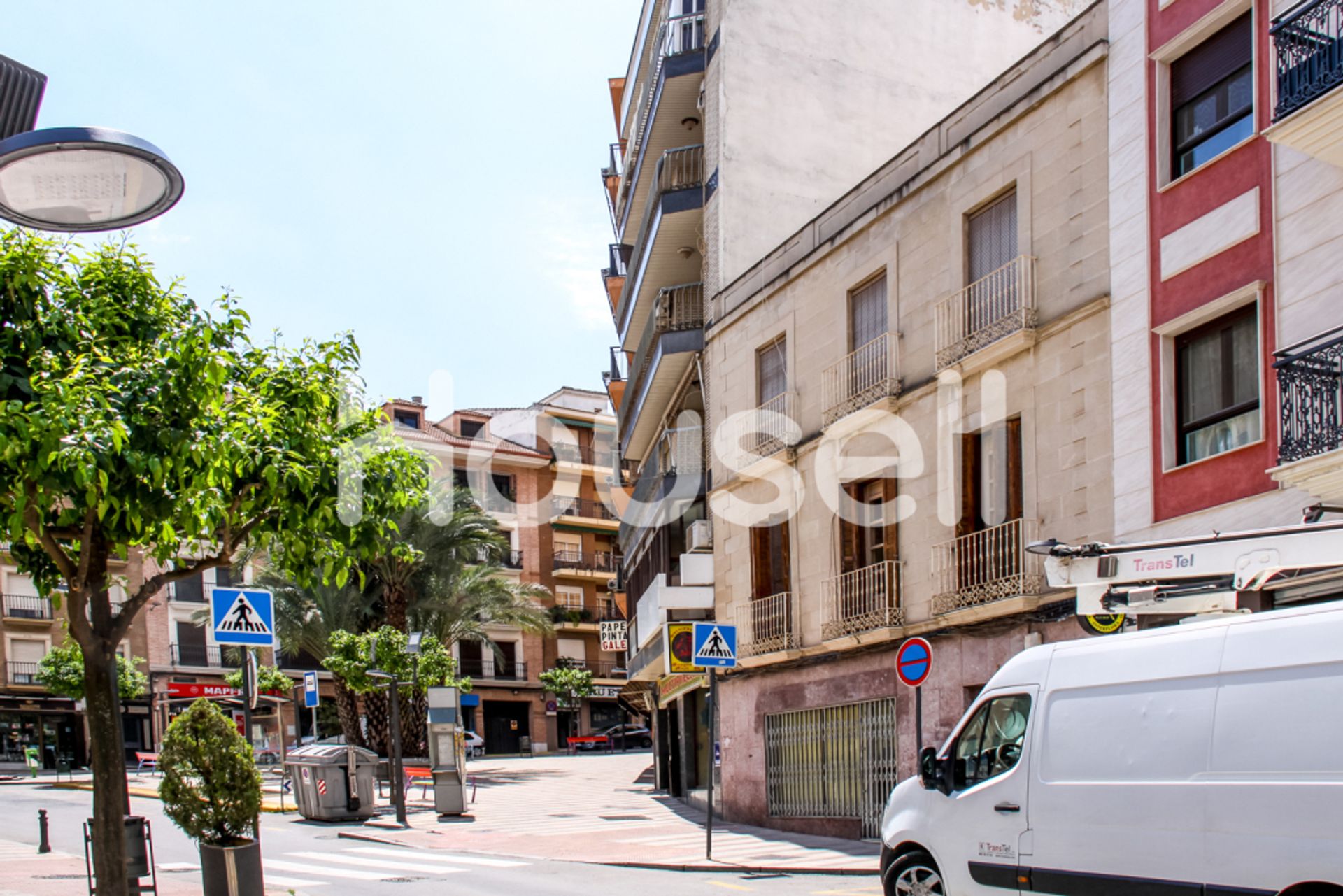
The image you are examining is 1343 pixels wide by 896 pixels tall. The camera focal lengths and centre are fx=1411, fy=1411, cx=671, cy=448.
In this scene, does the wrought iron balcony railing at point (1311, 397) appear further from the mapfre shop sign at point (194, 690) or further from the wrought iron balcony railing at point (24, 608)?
the wrought iron balcony railing at point (24, 608)

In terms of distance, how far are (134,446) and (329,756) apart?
58.9 feet

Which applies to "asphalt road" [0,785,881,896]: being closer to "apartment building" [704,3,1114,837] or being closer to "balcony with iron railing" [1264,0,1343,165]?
"apartment building" [704,3,1114,837]

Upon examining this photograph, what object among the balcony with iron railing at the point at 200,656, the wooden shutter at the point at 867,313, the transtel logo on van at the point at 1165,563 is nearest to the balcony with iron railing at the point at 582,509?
the balcony with iron railing at the point at 200,656

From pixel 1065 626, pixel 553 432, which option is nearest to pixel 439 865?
pixel 1065 626

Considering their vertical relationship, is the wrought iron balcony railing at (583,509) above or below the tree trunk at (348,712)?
above

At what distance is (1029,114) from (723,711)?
1263cm

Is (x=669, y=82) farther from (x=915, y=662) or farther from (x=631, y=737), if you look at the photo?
(x=631, y=737)

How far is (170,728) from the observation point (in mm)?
11281

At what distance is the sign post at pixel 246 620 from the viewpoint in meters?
13.9

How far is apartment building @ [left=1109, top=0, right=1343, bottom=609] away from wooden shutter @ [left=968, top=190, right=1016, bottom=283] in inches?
89.1

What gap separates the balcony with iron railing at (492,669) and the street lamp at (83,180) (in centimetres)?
6431

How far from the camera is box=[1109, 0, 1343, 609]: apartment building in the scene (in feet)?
42.6

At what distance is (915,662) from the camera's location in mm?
15469

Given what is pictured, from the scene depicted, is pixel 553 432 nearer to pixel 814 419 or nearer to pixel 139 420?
pixel 814 419
